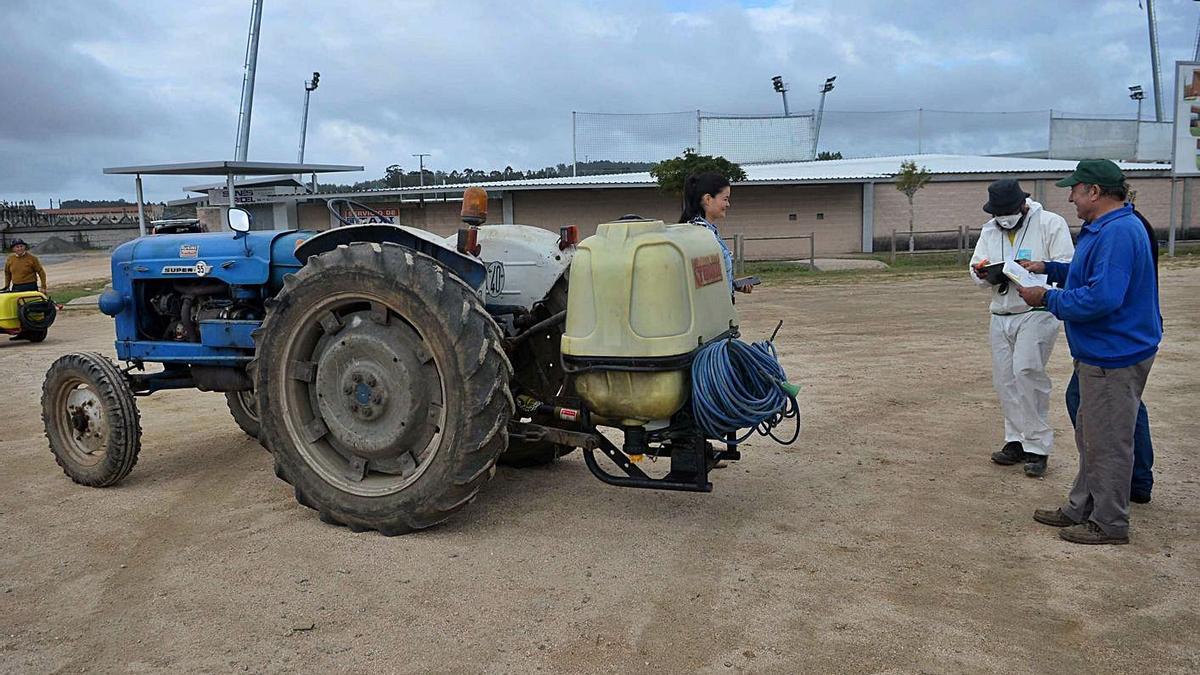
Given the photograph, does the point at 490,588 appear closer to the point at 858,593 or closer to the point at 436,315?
the point at 436,315

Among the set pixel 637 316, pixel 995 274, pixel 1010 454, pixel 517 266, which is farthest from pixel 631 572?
pixel 995 274

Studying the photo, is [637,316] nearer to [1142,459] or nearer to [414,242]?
[414,242]

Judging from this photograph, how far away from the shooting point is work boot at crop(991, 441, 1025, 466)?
560 centimetres

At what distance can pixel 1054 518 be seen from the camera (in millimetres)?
4570

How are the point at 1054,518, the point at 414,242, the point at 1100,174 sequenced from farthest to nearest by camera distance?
the point at 414,242, the point at 1054,518, the point at 1100,174

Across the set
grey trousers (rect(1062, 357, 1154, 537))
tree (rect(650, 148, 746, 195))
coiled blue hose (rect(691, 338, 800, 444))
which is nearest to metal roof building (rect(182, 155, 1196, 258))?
tree (rect(650, 148, 746, 195))

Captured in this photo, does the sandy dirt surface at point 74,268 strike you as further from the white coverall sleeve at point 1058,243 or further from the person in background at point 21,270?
the white coverall sleeve at point 1058,243

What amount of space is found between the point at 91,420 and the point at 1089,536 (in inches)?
223

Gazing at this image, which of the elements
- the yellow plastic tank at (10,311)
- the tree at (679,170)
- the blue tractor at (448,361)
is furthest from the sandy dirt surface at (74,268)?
the blue tractor at (448,361)

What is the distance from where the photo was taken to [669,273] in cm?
414

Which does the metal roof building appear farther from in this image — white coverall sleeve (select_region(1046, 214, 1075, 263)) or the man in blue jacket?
the man in blue jacket

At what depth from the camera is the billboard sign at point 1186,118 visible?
81.0ft

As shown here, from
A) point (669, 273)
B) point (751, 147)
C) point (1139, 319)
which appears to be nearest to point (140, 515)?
point (669, 273)

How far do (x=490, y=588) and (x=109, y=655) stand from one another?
1.49 meters
